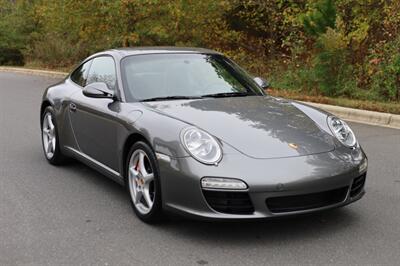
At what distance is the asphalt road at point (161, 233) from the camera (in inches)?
154

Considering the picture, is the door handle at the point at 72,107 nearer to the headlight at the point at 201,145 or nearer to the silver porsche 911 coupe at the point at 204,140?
the silver porsche 911 coupe at the point at 204,140

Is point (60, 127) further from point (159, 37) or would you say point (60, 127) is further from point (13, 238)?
point (159, 37)

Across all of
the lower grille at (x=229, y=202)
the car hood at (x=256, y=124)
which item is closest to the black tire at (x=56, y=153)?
the car hood at (x=256, y=124)

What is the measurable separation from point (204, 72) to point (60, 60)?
20458 mm

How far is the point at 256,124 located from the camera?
178 inches

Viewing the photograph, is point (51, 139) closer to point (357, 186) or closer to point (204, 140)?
point (204, 140)

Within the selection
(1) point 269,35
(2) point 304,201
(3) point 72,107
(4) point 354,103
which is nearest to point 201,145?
(2) point 304,201

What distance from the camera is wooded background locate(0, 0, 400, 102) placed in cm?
1194

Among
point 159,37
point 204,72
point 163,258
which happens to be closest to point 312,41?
point 159,37

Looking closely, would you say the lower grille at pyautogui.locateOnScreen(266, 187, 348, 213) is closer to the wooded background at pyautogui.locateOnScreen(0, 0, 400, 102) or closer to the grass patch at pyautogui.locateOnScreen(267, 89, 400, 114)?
the grass patch at pyautogui.locateOnScreen(267, 89, 400, 114)

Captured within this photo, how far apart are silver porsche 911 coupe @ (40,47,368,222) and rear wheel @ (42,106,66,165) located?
415mm

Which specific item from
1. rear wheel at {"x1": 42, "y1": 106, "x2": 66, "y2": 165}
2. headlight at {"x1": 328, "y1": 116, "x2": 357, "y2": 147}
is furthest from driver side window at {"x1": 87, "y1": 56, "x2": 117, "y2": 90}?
headlight at {"x1": 328, "y1": 116, "x2": 357, "y2": 147}

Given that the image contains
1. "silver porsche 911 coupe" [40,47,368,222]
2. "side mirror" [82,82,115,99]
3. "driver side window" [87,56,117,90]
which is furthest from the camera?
"driver side window" [87,56,117,90]

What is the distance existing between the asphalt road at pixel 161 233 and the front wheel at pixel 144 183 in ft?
0.38
